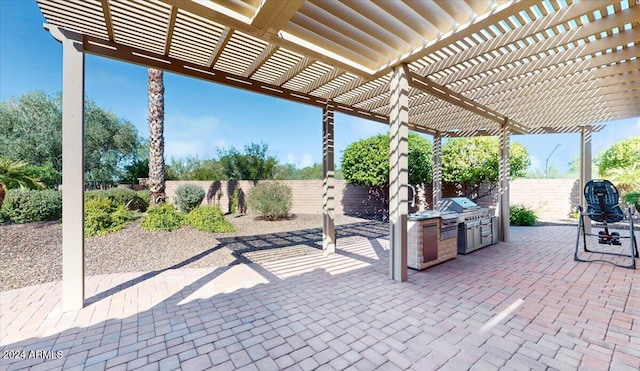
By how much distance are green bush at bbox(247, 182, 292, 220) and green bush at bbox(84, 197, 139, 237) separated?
3.60 meters

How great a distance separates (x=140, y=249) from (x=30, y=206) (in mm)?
3993

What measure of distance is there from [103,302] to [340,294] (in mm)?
2687

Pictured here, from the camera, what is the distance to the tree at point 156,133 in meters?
7.59

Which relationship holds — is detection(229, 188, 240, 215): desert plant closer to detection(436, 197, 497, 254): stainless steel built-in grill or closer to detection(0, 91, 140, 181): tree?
detection(0, 91, 140, 181): tree

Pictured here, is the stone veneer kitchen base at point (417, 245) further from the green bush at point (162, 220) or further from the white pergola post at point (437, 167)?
the green bush at point (162, 220)

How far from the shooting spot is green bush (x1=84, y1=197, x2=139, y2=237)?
5898 millimetres

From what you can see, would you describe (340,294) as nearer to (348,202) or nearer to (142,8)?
(142,8)

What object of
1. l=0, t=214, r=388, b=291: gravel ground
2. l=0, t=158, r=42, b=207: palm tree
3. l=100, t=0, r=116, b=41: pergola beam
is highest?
l=100, t=0, r=116, b=41: pergola beam

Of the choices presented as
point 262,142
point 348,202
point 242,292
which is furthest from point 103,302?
point 262,142

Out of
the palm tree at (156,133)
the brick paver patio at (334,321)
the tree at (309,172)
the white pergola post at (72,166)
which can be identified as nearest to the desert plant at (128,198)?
the palm tree at (156,133)

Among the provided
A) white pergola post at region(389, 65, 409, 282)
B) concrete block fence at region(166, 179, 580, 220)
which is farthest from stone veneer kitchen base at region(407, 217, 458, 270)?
concrete block fence at region(166, 179, 580, 220)

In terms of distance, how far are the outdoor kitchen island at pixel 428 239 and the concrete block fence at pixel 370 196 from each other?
634 cm

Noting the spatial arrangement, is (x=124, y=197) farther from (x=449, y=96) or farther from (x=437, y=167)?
(x=437, y=167)

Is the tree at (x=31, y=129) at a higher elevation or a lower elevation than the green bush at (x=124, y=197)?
higher
